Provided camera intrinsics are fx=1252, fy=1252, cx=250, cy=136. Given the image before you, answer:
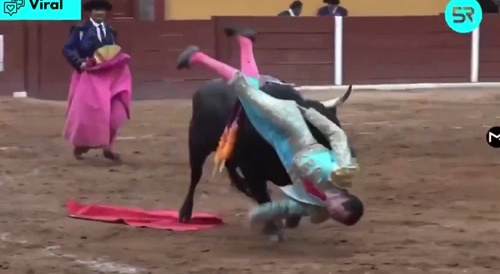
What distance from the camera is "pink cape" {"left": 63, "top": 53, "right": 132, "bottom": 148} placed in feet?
26.4

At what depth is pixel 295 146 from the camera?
4.76m

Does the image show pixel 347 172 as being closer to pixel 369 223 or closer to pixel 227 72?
pixel 227 72

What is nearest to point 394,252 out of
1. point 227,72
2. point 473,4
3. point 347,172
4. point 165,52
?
point 347,172

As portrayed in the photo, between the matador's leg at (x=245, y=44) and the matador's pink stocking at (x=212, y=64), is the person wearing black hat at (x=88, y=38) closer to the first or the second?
the matador's leg at (x=245, y=44)

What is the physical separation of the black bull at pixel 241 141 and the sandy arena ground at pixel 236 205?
0.23 m

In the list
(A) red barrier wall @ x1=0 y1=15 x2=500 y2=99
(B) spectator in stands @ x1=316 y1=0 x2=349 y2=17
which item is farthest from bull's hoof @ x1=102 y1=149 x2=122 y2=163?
(B) spectator in stands @ x1=316 y1=0 x2=349 y2=17

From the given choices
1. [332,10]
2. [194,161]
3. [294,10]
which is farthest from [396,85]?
[194,161]

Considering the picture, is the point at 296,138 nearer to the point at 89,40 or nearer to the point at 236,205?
the point at 236,205

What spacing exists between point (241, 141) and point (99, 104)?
3.21 m

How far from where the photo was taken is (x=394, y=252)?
487 cm

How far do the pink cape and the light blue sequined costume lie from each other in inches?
126

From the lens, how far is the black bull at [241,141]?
16.5 ft

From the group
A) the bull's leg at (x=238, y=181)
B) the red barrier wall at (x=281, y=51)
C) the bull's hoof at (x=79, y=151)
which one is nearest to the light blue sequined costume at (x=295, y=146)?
the bull's leg at (x=238, y=181)

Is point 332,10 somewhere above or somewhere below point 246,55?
below
